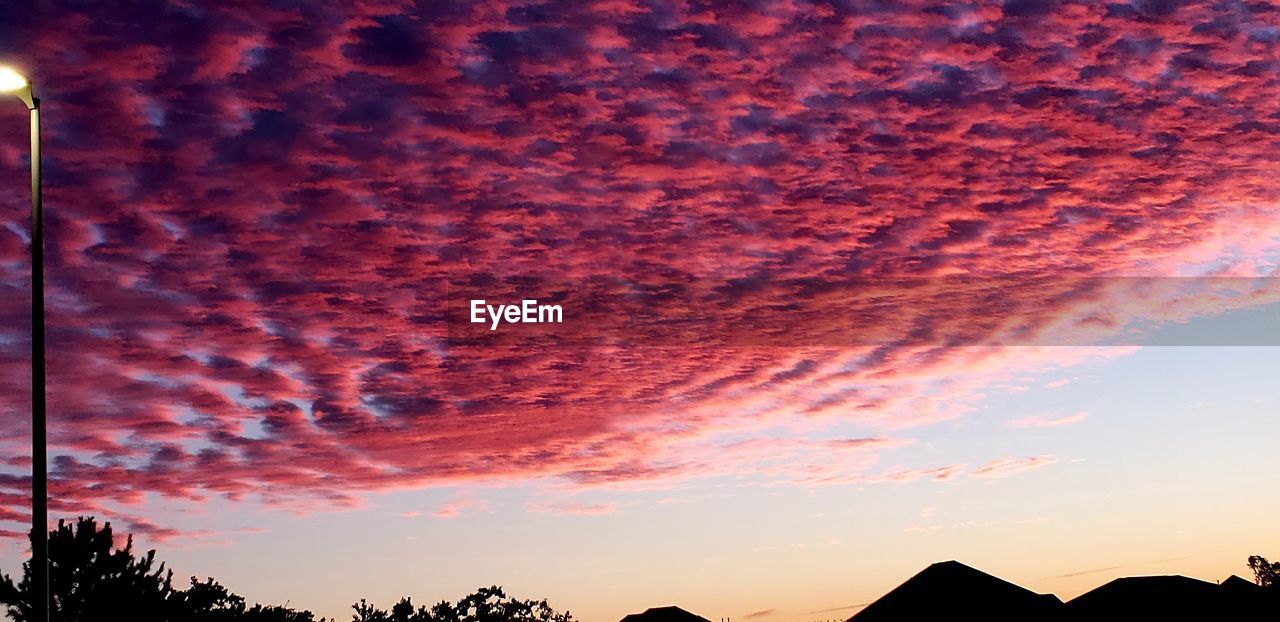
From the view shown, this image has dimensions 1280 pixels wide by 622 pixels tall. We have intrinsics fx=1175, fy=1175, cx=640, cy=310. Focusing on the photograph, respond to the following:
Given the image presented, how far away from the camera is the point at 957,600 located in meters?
24.9

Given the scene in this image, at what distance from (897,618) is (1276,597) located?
25.7 ft

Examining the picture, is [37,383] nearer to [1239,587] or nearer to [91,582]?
[1239,587]

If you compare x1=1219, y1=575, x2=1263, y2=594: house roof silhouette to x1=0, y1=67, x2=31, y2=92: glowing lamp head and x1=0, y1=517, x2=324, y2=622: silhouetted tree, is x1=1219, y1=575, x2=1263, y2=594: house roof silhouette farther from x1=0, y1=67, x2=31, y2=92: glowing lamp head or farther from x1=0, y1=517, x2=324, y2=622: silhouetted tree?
x1=0, y1=517, x2=324, y2=622: silhouetted tree

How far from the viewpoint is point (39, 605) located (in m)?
12.5

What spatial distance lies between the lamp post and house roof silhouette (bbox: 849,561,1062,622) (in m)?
17.4

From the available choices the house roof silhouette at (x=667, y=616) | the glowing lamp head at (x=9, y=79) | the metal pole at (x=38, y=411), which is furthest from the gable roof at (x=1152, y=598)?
the glowing lamp head at (x=9, y=79)

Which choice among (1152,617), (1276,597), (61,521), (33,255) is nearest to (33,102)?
(33,255)

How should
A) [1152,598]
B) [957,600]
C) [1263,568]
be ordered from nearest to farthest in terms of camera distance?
1. [1152,598]
2. [957,600]
3. [1263,568]

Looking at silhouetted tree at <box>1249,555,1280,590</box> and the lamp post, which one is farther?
silhouetted tree at <box>1249,555,1280,590</box>

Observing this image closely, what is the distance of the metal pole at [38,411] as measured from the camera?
41.1 ft

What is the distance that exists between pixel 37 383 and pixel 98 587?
4666cm

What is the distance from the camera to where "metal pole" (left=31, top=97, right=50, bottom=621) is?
12.5 meters

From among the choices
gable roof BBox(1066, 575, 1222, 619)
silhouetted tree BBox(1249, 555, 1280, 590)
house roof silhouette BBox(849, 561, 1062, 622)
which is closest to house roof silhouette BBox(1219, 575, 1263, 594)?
gable roof BBox(1066, 575, 1222, 619)

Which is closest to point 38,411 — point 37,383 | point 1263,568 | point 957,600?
point 37,383
